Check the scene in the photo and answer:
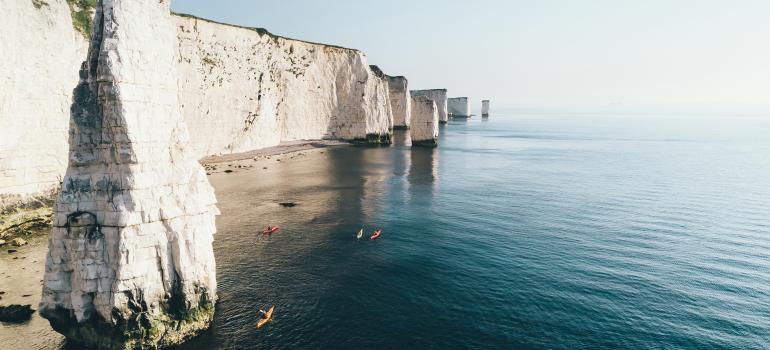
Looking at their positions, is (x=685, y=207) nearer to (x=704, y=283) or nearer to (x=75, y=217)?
(x=704, y=283)

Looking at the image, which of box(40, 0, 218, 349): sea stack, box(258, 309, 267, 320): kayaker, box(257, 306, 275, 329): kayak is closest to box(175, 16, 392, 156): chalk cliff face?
box(40, 0, 218, 349): sea stack

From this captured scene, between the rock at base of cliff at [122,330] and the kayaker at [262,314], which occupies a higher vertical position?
the rock at base of cliff at [122,330]

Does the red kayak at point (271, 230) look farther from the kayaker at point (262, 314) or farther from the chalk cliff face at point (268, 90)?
the chalk cliff face at point (268, 90)

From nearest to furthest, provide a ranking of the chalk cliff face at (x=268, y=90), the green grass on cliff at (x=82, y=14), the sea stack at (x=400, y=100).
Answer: the green grass on cliff at (x=82, y=14) → the chalk cliff face at (x=268, y=90) → the sea stack at (x=400, y=100)

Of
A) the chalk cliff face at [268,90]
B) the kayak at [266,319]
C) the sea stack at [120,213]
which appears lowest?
the kayak at [266,319]

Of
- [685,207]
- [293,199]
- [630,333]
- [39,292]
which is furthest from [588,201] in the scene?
[39,292]

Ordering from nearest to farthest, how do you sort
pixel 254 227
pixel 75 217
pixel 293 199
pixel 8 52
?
1. pixel 75 217
2. pixel 8 52
3. pixel 254 227
4. pixel 293 199

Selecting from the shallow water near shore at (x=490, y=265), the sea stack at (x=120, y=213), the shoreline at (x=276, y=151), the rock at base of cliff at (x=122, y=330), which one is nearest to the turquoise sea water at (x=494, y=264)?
the shallow water near shore at (x=490, y=265)
